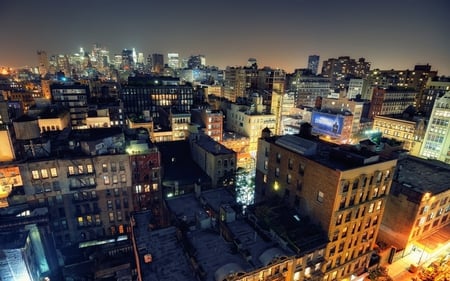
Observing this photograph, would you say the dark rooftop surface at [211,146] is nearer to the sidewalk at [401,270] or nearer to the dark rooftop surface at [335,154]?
the dark rooftop surface at [335,154]

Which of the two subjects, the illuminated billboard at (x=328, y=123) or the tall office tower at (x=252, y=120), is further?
Answer: the tall office tower at (x=252, y=120)

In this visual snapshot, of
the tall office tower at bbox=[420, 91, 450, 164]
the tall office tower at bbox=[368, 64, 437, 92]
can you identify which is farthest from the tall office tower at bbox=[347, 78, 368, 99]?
the tall office tower at bbox=[420, 91, 450, 164]

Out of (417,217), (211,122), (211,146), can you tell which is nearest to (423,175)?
(417,217)

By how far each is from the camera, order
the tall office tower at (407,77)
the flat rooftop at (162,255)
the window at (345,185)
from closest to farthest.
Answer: the flat rooftop at (162,255), the window at (345,185), the tall office tower at (407,77)

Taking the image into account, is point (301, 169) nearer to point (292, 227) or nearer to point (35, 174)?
point (292, 227)

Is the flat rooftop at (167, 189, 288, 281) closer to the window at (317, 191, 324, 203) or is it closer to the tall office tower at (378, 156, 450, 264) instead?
the window at (317, 191, 324, 203)

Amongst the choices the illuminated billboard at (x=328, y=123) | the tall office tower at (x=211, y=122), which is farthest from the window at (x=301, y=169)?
the illuminated billboard at (x=328, y=123)
